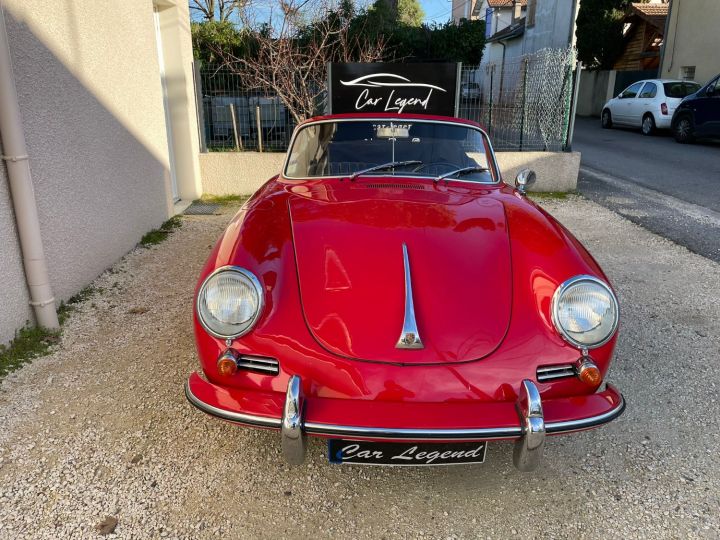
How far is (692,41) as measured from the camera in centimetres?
1861

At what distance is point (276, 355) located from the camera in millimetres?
2193

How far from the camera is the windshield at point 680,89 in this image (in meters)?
15.6

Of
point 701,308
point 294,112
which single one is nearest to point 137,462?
point 701,308

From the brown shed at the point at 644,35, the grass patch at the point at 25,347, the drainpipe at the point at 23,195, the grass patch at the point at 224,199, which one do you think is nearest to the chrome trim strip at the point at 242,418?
the grass patch at the point at 25,347

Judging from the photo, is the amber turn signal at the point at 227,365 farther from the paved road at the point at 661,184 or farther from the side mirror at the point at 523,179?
the paved road at the point at 661,184

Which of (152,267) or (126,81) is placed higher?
(126,81)

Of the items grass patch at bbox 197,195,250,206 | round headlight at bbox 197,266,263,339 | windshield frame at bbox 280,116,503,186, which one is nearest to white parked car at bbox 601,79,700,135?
grass patch at bbox 197,195,250,206

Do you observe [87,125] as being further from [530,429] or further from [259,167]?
[530,429]

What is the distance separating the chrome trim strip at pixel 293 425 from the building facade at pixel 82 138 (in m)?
2.31

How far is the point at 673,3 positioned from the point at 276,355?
886 inches

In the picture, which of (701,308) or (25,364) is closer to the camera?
(25,364)

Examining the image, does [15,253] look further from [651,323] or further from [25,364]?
[651,323]

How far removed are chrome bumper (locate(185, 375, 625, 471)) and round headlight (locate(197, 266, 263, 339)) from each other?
0.34 metres

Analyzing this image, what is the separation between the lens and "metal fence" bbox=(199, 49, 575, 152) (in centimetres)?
870
